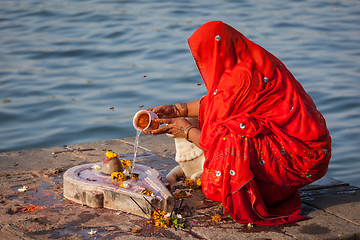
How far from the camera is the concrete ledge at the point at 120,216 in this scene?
3023 millimetres

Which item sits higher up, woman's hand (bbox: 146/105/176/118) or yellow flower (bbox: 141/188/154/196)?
woman's hand (bbox: 146/105/176/118)

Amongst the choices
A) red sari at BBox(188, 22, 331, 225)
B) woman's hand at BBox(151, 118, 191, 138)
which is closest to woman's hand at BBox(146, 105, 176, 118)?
woman's hand at BBox(151, 118, 191, 138)

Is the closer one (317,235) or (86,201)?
(317,235)

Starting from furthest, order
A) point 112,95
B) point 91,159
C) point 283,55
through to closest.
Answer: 1. point 283,55
2. point 112,95
3. point 91,159

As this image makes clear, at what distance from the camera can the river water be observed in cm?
793

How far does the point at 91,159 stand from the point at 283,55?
30.3 feet

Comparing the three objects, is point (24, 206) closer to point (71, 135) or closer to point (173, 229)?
point (173, 229)

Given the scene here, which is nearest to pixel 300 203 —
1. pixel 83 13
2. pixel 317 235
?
pixel 317 235

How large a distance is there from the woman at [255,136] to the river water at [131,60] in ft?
9.07

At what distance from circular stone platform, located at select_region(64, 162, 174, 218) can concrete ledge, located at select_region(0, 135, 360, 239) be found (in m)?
0.04

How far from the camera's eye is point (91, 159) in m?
4.70

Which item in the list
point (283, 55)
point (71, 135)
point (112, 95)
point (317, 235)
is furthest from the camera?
point (283, 55)

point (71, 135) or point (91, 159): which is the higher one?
point (91, 159)

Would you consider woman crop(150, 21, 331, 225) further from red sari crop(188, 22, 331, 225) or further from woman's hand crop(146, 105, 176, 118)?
woman's hand crop(146, 105, 176, 118)
